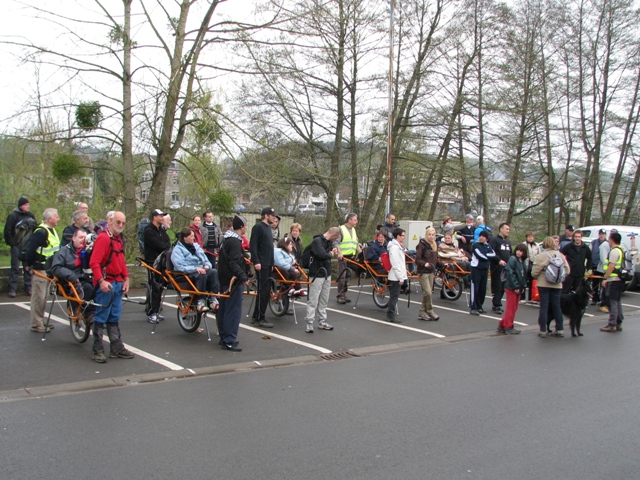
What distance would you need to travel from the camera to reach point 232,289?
852 centimetres

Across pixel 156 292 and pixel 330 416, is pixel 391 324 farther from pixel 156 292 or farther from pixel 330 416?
pixel 330 416

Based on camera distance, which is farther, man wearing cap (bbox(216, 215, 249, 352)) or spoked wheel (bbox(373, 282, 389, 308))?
spoked wheel (bbox(373, 282, 389, 308))

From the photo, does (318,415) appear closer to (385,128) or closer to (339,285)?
(339,285)

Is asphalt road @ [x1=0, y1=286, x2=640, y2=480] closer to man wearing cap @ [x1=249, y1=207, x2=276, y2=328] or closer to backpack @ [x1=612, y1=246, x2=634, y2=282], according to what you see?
man wearing cap @ [x1=249, y1=207, x2=276, y2=328]

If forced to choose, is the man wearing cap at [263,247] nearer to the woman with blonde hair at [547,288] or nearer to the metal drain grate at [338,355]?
the metal drain grate at [338,355]

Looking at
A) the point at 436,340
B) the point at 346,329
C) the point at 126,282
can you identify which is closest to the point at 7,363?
the point at 126,282

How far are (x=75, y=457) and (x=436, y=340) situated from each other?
677 cm

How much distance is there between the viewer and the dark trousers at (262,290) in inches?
388

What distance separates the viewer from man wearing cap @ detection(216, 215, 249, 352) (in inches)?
334

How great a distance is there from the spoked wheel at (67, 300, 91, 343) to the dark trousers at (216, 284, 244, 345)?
72.6 inches

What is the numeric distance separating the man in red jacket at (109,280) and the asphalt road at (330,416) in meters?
0.28

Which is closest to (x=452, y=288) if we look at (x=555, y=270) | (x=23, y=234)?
(x=555, y=270)

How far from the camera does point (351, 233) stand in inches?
533

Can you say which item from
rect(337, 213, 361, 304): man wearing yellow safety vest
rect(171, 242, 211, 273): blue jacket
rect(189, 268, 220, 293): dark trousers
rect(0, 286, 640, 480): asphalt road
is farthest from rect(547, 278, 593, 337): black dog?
rect(171, 242, 211, 273): blue jacket
